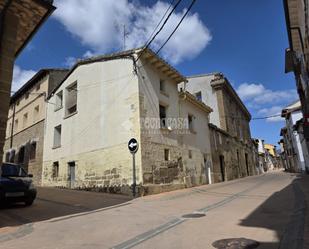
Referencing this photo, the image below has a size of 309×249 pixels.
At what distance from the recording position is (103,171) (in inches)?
559

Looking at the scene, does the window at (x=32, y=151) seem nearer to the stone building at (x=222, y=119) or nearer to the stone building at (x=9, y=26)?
the stone building at (x=222, y=119)

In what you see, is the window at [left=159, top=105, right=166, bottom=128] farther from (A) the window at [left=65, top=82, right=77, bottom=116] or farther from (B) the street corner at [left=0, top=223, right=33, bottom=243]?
(B) the street corner at [left=0, top=223, right=33, bottom=243]

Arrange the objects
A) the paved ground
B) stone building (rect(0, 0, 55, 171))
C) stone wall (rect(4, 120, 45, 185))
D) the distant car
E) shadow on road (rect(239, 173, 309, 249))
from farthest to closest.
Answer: stone wall (rect(4, 120, 45, 185)) < the distant car < stone building (rect(0, 0, 55, 171)) < the paved ground < shadow on road (rect(239, 173, 309, 249))

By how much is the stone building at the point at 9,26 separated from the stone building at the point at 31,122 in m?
14.8

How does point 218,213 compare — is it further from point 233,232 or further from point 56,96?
point 56,96

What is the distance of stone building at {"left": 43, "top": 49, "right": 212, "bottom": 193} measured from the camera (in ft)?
44.8

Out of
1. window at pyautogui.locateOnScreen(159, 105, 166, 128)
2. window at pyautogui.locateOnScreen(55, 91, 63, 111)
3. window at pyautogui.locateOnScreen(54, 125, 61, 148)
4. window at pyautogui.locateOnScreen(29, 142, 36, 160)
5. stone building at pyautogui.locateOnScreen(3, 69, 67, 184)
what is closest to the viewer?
window at pyautogui.locateOnScreen(159, 105, 166, 128)

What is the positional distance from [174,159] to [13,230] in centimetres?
1102

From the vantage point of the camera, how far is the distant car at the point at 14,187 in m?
7.97

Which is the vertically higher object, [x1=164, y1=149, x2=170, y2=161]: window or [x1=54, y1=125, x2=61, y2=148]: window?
[x1=54, y1=125, x2=61, y2=148]: window

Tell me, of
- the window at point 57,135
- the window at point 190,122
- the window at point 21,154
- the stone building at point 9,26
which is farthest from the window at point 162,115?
the window at point 21,154

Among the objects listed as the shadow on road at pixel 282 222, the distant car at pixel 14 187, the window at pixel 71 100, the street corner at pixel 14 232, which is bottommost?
the shadow on road at pixel 282 222

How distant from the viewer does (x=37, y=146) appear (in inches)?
810

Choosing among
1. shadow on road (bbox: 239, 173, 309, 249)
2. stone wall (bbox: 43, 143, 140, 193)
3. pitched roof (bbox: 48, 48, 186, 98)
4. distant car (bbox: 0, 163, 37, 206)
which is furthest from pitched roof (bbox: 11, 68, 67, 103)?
shadow on road (bbox: 239, 173, 309, 249)
